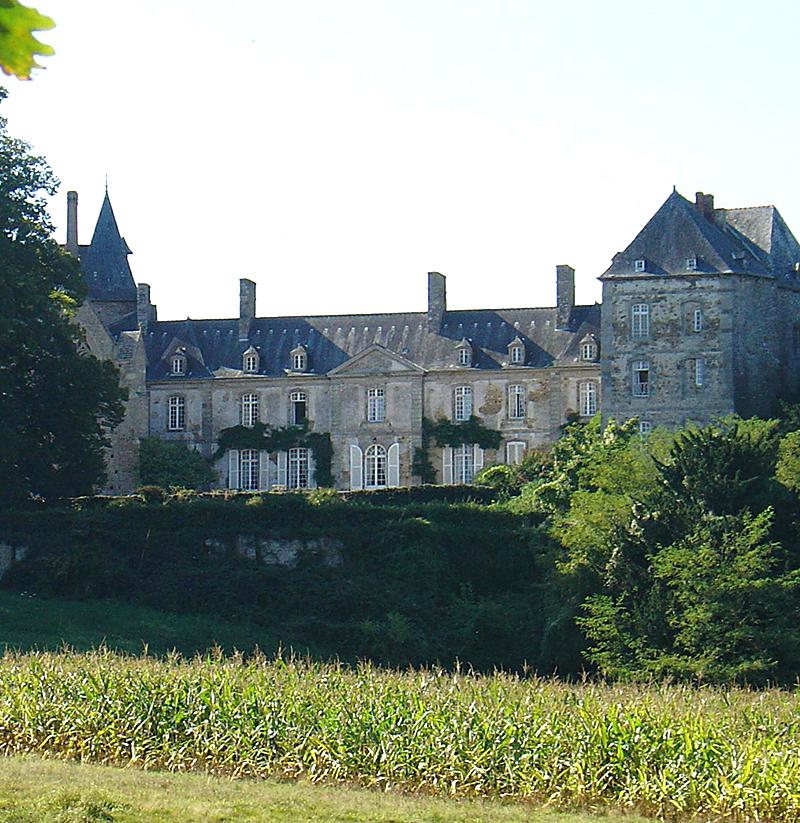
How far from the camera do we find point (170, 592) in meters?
33.4

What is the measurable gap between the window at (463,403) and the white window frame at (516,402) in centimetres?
132

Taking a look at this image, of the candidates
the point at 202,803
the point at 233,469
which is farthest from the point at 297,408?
the point at 202,803

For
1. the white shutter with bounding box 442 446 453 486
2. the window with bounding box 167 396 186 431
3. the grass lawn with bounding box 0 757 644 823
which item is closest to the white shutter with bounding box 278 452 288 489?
the window with bounding box 167 396 186 431

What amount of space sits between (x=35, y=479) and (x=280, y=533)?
568cm

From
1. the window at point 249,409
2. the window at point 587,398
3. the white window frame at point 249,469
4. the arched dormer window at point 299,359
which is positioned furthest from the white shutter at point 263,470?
the window at point 587,398

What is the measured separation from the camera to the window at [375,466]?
52344 millimetres

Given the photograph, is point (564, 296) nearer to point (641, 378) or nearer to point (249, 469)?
point (641, 378)

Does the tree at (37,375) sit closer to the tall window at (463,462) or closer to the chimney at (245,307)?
the tall window at (463,462)

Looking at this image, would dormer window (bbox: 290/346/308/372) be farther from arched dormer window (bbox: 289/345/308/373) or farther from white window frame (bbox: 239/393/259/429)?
white window frame (bbox: 239/393/259/429)

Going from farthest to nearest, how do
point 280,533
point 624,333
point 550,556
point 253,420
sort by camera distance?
point 253,420 < point 624,333 < point 280,533 < point 550,556

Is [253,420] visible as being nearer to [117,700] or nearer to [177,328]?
A: [177,328]

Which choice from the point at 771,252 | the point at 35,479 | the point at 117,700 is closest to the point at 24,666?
the point at 117,700

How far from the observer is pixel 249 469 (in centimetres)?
5347

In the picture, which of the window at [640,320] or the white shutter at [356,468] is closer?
the window at [640,320]
